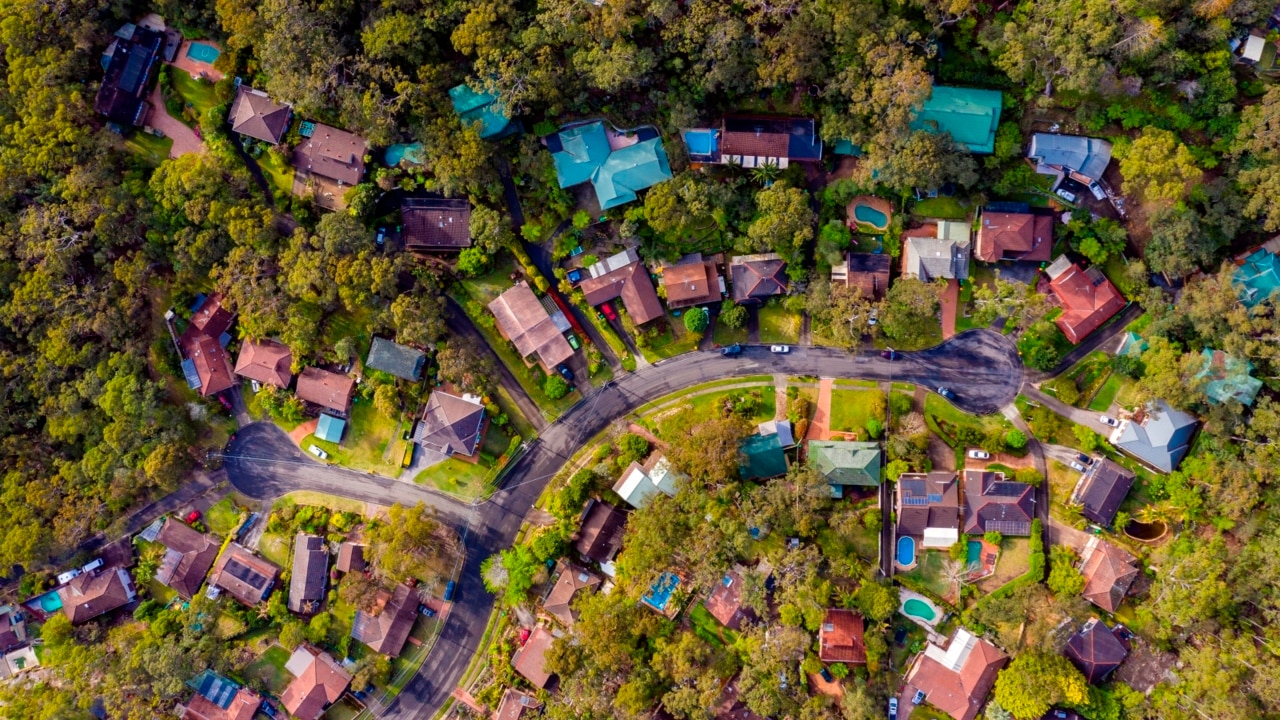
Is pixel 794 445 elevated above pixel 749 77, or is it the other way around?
pixel 749 77

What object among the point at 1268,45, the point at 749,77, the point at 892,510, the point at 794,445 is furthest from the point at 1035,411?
the point at 749,77

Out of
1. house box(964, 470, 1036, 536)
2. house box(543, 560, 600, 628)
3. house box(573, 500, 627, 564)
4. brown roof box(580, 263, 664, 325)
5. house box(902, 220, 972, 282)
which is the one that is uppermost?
house box(902, 220, 972, 282)

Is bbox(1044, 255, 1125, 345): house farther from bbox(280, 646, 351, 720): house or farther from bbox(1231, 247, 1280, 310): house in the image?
bbox(280, 646, 351, 720): house

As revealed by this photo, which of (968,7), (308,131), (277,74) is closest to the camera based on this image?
(968,7)

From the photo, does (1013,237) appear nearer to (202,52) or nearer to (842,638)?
(842,638)

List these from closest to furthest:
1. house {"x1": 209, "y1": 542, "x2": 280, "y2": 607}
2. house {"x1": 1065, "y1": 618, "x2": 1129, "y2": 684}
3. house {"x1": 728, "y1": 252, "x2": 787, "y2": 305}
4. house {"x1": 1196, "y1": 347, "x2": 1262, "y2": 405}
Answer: house {"x1": 1196, "y1": 347, "x2": 1262, "y2": 405}
house {"x1": 1065, "y1": 618, "x2": 1129, "y2": 684}
house {"x1": 728, "y1": 252, "x2": 787, "y2": 305}
house {"x1": 209, "y1": 542, "x2": 280, "y2": 607}

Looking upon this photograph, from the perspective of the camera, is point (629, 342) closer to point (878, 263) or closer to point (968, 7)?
point (878, 263)

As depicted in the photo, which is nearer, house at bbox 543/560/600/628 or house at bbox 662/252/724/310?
house at bbox 662/252/724/310

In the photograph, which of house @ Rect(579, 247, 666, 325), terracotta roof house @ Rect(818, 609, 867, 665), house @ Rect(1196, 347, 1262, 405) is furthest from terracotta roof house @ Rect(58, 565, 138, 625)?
house @ Rect(1196, 347, 1262, 405)
